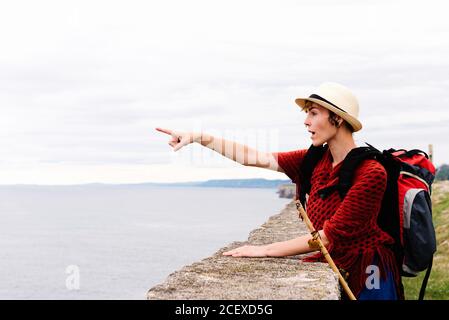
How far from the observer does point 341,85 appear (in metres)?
5.43

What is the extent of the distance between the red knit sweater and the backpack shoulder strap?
0.10 meters

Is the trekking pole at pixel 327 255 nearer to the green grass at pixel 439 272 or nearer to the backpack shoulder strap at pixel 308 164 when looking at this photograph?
the backpack shoulder strap at pixel 308 164

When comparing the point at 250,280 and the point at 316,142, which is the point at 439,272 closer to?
the point at 316,142

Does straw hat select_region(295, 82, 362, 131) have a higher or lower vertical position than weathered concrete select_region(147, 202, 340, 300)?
higher

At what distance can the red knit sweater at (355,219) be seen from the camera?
16.5 feet

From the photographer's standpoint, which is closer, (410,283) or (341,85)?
(341,85)

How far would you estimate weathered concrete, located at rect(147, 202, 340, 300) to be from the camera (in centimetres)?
455

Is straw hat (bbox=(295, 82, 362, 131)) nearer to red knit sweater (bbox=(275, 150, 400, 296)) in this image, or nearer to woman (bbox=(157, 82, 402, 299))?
woman (bbox=(157, 82, 402, 299))

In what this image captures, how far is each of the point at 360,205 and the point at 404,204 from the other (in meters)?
0.51

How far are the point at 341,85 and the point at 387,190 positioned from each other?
929mm

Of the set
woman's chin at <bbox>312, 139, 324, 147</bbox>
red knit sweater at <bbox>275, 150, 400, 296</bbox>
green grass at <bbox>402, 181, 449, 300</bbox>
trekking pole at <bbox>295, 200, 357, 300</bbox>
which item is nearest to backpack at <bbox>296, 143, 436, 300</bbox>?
red knit sweater at <bbox>275, 150, 400, 296</bbox>
